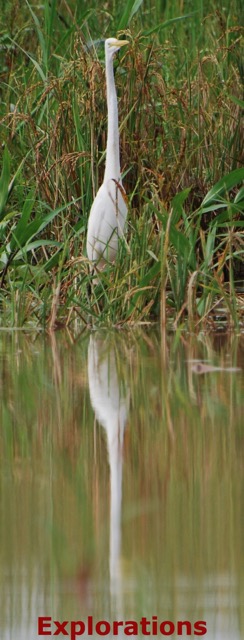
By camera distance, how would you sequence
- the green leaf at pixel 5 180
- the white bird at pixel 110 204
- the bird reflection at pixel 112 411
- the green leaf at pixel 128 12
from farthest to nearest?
1. the green leaf at pixel 128 12
2. the green leaf at pixel 5 180
3. the white bird at pixel 110 204
4. the bird reflection at pixel 112 411

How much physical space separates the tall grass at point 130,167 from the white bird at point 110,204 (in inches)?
3.4

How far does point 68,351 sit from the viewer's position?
452 cm

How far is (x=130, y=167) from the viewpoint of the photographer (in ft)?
20.1

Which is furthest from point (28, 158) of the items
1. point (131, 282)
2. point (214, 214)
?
point (131, 282)

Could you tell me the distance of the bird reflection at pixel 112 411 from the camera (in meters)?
2.32

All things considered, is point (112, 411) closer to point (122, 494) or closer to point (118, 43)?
point (122, 494)

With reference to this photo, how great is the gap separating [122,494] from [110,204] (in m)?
3.00

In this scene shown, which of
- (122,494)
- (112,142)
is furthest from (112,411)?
(112,142)

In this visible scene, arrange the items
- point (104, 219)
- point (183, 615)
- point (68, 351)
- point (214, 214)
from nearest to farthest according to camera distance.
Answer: point (183, 615)
point (68, 351)
point (104, 219)
point (214, 214)

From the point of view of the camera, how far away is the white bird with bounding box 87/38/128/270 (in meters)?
5.57

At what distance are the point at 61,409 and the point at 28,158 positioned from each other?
3059mm

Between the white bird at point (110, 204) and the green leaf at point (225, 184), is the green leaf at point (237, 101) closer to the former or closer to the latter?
the green leaf at point (225, 184)

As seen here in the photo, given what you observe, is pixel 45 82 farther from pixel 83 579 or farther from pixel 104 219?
pixel 83 579

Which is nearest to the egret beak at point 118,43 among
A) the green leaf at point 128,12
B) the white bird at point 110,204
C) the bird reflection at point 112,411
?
the white bird at point 110,204
